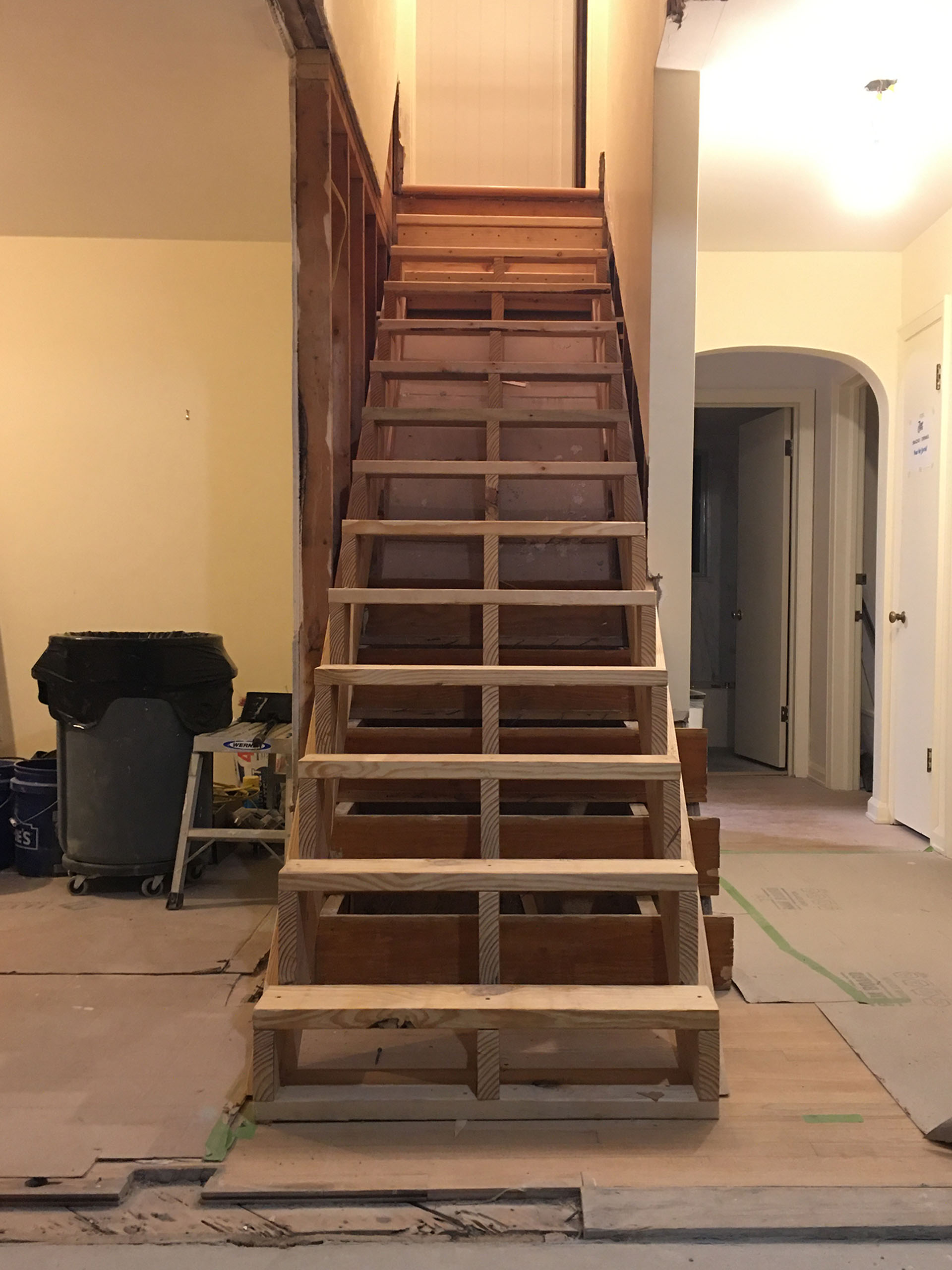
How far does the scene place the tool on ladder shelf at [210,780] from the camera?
2.99 meters

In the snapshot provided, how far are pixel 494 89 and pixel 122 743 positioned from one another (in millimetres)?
4625

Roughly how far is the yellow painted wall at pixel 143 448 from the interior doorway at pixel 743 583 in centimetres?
220

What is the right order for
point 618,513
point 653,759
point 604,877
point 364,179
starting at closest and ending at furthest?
1. point 604,877
2. point 653,759
3. point 618,513
4. point 364,179

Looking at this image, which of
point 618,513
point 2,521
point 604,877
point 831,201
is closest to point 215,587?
point 2,521

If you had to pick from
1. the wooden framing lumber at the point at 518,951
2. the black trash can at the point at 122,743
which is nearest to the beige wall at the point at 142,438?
the black trash can at the point at 122,743

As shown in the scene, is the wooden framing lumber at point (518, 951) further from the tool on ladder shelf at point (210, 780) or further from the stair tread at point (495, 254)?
the stair tread at point (495, 254)

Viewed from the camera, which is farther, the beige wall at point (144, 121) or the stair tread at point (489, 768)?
the beige wall at point (144, 121)

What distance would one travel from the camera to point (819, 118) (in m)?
2.88

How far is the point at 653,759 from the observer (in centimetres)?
A: 207

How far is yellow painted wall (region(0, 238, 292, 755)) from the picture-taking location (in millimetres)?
3945

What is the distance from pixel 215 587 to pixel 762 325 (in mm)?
2636

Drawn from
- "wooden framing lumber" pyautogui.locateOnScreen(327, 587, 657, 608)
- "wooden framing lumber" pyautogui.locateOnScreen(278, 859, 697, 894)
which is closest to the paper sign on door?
"wooden framing lumber" pyautogui.locateOnScreen(327, 587, 657, 608)

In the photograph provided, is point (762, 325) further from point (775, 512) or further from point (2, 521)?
point (2, 521)

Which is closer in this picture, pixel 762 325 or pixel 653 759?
pixel 653 759
